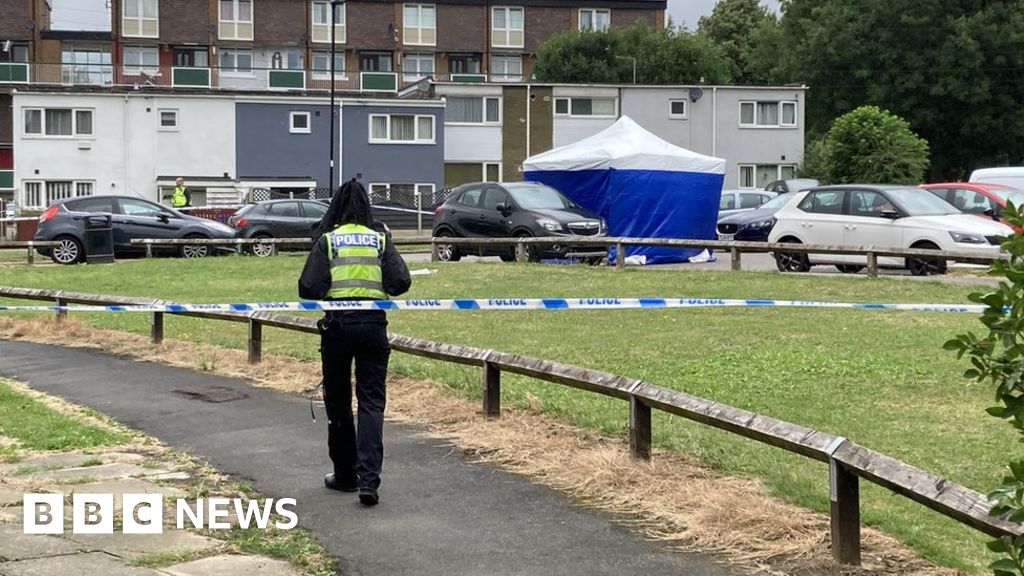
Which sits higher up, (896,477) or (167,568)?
(896,477)

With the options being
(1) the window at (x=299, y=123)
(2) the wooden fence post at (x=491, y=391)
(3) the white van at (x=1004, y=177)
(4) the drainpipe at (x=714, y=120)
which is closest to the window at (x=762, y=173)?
(4) the drainpipe at (x=714, y=120)

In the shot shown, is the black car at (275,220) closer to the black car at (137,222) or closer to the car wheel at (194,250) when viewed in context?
the black car at (137,222)

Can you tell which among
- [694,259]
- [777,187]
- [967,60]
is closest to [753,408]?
[694,259]

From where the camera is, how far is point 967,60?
60469 mm

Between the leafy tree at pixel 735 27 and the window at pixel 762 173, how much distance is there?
2435 cm

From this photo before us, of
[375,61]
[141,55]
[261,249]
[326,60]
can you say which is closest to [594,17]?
[375,61]

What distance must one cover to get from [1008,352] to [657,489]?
3.93 m

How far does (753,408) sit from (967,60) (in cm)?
5585

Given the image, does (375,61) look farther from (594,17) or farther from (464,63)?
(594,17)

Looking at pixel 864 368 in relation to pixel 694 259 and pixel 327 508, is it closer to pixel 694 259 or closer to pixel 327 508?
pixel 327 508

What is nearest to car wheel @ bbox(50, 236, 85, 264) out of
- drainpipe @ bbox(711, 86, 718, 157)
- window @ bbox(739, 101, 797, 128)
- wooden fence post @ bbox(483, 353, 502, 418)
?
wooden fence post @ bbox(483, 353, 502, 418)

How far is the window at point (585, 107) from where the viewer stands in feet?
188

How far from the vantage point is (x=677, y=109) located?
5772 centimetres

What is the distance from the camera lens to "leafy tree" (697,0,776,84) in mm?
84062
